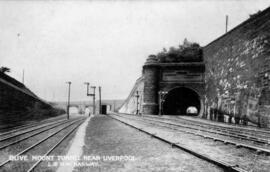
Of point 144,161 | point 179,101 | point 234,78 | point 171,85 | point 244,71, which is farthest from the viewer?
point 179,101

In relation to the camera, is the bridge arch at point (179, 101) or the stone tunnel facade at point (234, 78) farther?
the bridge arch at point (179, 101)

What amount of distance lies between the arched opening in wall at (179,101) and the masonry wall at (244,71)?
238 inches

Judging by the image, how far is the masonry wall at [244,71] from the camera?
17.7 meters

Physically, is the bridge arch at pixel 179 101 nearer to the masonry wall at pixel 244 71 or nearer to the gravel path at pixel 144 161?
the masonry wall at pixel 244 71

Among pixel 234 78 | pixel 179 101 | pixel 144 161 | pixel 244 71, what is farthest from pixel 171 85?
pixel 144 161

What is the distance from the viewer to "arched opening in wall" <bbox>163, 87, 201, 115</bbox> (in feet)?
110

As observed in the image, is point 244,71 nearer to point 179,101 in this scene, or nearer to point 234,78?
point 234,78

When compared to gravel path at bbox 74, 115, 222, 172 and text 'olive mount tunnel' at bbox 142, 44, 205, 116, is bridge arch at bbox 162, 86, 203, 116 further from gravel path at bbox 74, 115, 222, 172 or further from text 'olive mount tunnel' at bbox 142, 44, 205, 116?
gravel path at bbox 74, 115, 222, 172

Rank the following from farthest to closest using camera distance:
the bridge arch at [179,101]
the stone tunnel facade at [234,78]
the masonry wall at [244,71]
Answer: the bridge arch at [179,101] → the stone tunnel facade at [234,78] → the masonry wall at [244,71]

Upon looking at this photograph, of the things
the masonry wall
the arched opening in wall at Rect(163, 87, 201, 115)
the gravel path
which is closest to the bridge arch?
the arched opening in wall at Rect(163, 87, 201, 115)

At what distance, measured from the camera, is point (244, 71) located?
2066 cm

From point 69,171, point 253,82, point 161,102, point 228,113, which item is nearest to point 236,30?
point 253,82

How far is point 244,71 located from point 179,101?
1523 centimetres

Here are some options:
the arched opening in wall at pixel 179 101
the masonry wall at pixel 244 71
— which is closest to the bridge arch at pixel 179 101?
the arched opening in wall at pixel 179 101
